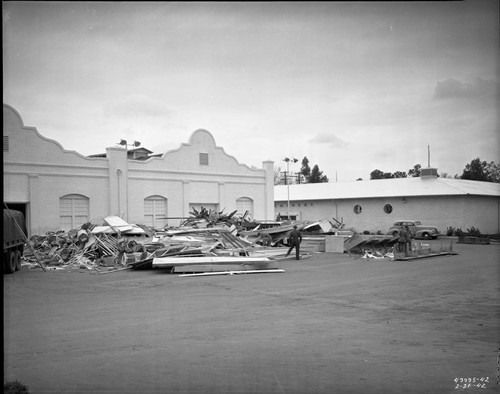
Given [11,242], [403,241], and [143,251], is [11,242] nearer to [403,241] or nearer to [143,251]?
[143,251]

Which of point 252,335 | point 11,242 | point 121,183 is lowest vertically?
point 252,335

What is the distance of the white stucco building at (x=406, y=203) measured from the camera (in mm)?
43781

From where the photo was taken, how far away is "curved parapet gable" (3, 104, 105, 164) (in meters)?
29.8

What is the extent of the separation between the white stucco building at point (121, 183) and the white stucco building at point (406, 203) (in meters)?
10.7

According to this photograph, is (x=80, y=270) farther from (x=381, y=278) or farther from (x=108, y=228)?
(x=381, y=278)

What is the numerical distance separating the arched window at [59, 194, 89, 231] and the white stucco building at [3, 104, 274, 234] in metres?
0.06

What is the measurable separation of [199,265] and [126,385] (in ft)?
40.8

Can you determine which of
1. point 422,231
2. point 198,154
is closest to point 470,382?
point 198,154

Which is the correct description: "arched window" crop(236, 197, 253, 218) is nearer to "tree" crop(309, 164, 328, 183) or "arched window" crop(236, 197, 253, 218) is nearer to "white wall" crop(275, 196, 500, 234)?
"white wall" crop(275, 196, 500, 234)

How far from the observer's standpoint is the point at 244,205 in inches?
1631

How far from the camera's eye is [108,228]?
25.4m

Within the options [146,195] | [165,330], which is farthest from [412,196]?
[165,330]

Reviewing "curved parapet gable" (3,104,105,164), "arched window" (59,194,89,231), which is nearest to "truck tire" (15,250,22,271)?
"curved parapet gable" (3,104,105,164)

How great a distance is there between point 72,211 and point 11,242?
13.7 m
